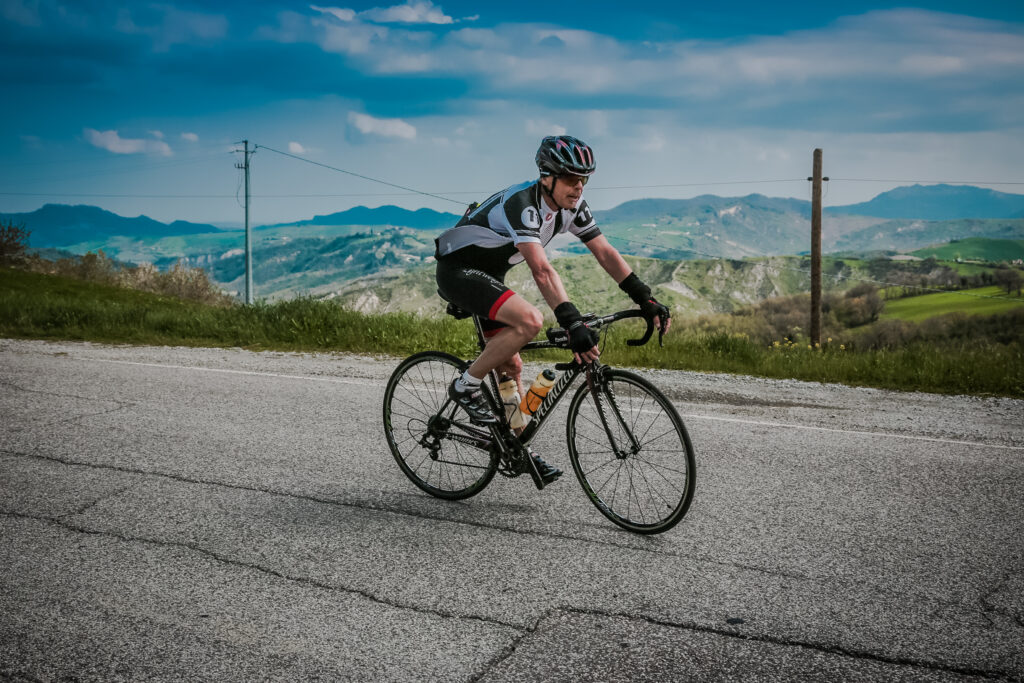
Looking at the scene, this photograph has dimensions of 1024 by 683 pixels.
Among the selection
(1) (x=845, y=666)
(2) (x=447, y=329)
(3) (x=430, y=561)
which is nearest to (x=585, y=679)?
(1) (x=845, y=666)

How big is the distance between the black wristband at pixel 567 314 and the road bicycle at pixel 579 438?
11cm

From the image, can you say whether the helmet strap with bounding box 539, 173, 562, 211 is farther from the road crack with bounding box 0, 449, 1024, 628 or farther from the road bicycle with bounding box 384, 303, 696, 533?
the road crack with bounding box 0, 449, 1024, 628

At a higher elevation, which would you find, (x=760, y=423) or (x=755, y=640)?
(x=760, y=423)

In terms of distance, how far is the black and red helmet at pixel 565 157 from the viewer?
4008mm

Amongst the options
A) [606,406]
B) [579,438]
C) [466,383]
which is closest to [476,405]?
[466,383]

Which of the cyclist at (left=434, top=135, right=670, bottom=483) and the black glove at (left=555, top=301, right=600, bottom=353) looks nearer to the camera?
the black glove at (left=555, top=301, right=600, bottom=353)

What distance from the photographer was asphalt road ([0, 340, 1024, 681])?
296 centimetres

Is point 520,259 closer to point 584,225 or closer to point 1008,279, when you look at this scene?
point 584,225

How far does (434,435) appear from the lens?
4.95 meters

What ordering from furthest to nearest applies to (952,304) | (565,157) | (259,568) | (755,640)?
(952,304)
(565,157)
(259,568)
(755,640)

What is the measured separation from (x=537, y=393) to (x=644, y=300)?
0.83 metres

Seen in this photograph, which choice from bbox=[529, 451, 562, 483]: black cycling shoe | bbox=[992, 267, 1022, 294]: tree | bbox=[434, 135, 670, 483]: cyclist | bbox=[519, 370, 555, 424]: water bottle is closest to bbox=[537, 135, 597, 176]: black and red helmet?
bbox=[434, 135, 670, 483]: cyclist

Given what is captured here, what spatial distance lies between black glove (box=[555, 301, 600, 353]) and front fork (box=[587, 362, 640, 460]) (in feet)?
0.99

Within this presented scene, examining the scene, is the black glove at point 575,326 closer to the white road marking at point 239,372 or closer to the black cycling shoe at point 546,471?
the black cycling shoe at point 546,471
